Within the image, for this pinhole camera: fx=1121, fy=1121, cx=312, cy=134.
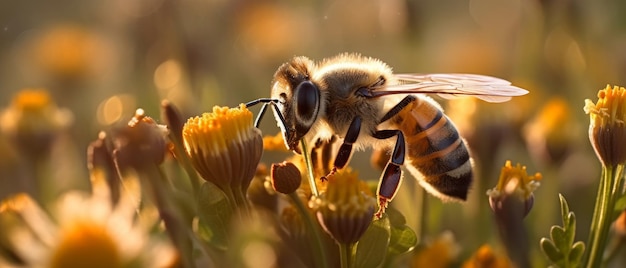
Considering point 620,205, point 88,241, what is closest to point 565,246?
point 620,205

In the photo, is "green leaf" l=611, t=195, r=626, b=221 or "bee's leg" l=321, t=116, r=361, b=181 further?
"bee's leg" l=321, t=116, r=361, b=181

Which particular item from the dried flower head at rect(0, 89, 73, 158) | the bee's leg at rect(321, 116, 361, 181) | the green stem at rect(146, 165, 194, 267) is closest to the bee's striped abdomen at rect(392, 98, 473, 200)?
the bee's leg at rect(321, 116, 361, 181)

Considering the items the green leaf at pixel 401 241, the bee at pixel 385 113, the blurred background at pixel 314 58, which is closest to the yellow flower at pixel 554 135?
the blurred background at pixel 314 58

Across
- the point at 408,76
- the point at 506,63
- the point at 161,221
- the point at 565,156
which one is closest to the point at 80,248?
the point at 161,221

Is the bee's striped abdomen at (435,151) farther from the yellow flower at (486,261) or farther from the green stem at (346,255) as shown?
the green stem at (346,255)

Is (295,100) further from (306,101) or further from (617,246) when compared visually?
(617,246)

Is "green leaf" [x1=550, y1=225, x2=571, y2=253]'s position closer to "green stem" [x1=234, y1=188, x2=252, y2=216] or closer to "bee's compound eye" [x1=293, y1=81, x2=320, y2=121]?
"green stem" [x1=234, y1=188, x2=252, y2=216]
